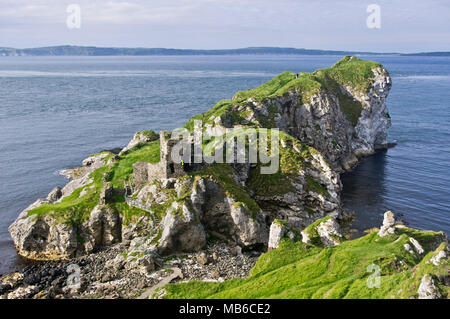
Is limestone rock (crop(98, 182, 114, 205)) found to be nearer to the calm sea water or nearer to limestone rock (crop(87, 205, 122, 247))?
limestone rock (crop(87, 205, 122, 247))

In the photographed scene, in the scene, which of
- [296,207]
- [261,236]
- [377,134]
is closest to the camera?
[261,236]

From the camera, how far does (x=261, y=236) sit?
43.1 metres

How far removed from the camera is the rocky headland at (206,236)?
3150cm

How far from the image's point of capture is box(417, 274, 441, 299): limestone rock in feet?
75.5

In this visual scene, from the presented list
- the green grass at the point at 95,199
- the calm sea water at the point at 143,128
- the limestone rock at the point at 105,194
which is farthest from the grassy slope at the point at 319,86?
the limestone rock at the point at 105,194

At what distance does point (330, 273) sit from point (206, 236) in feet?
51.6

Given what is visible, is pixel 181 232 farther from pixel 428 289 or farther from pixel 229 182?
pixel 428 289

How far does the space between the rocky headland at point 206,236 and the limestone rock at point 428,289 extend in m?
0.06

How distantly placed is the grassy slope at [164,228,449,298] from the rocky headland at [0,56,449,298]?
0.11 metres

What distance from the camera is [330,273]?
31281mm

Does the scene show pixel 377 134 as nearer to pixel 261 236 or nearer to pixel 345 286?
pixel 261 236

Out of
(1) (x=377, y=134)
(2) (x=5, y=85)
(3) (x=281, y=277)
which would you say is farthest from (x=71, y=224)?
(2) (x=5, y=85)

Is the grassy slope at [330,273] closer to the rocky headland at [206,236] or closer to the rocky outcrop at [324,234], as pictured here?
the rocky headland at [206,236]
